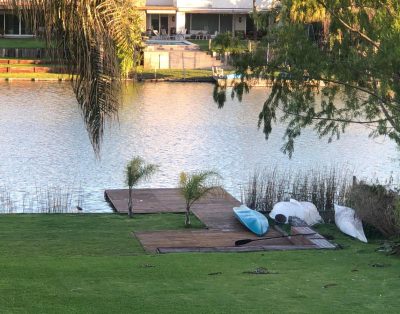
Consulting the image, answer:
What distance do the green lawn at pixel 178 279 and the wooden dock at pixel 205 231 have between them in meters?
0.50

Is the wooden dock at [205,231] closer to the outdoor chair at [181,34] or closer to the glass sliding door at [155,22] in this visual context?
the outdoor chair at [181,34]

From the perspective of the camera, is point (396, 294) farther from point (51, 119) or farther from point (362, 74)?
point (51, 119)

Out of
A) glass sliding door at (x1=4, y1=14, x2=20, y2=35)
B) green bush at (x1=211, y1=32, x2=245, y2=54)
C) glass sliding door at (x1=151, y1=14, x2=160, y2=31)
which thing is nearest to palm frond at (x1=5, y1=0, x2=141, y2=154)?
green bush at (x1=211, y1=32, x2=245, y2=54)

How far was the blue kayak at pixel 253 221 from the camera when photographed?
15.2 meters

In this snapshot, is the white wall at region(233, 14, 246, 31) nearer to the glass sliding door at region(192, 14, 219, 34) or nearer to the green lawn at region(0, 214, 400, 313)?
the glass sliding door at region(192, 14, 219, 34)

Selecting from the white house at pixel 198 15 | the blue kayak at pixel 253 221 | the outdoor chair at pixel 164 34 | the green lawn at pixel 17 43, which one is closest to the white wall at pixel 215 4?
the white house at pixel 198 15

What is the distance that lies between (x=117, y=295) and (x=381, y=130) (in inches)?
375

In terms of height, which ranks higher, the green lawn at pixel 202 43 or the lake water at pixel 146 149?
the green lawn at pixel 202 43

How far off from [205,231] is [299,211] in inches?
77.0

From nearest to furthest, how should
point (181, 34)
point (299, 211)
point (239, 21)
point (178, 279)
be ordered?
point (178, 279), point (299, 211), point (181, 34), point (239, 21)

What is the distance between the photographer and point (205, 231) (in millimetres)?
15195

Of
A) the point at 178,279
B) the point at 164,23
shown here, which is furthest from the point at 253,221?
the point at 164,23

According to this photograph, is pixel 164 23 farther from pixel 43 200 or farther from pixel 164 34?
pixel 43 200

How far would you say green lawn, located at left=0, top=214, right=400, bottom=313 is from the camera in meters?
7.56
